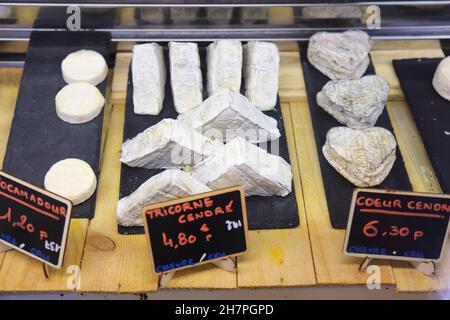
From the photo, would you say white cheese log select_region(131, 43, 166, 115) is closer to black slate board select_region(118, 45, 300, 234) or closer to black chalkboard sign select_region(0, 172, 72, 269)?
black slate board select_region(118, 45, 300, 234)

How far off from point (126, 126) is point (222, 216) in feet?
2.18

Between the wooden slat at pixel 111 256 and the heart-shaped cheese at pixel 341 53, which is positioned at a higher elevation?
the heart-shaped cheese at pixel 341 53

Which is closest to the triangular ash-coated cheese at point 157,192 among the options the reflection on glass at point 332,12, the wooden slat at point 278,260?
the wooden slat at point 278,260

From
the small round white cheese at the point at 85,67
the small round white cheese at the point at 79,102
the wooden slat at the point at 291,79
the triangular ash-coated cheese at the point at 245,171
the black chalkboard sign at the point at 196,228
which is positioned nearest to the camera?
the black chalkboard sign at the point at 196,228

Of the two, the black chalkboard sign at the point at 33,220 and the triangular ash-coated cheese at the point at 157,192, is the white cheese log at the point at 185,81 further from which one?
the black chalkboard sign at the point at 33,220

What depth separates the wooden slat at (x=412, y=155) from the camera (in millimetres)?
1919

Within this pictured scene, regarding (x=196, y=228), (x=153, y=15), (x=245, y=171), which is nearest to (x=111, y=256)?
(x=196, y=228)

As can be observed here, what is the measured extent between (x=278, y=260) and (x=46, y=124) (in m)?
0.97

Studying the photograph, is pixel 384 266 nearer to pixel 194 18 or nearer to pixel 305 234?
pixel 305 234

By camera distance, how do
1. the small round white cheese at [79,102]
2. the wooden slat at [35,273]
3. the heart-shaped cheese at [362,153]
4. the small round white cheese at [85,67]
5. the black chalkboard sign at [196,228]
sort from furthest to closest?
the small round white cheese at [85,67]
the small round white cheese at [79,102]
the heart-shaped cheese at [362,153]
the wooden slat at [35,273]
the black chalkboard sign at [196,228]

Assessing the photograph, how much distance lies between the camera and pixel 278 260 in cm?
196

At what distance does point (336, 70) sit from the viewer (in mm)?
2434

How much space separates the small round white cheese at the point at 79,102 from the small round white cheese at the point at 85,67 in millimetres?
40
